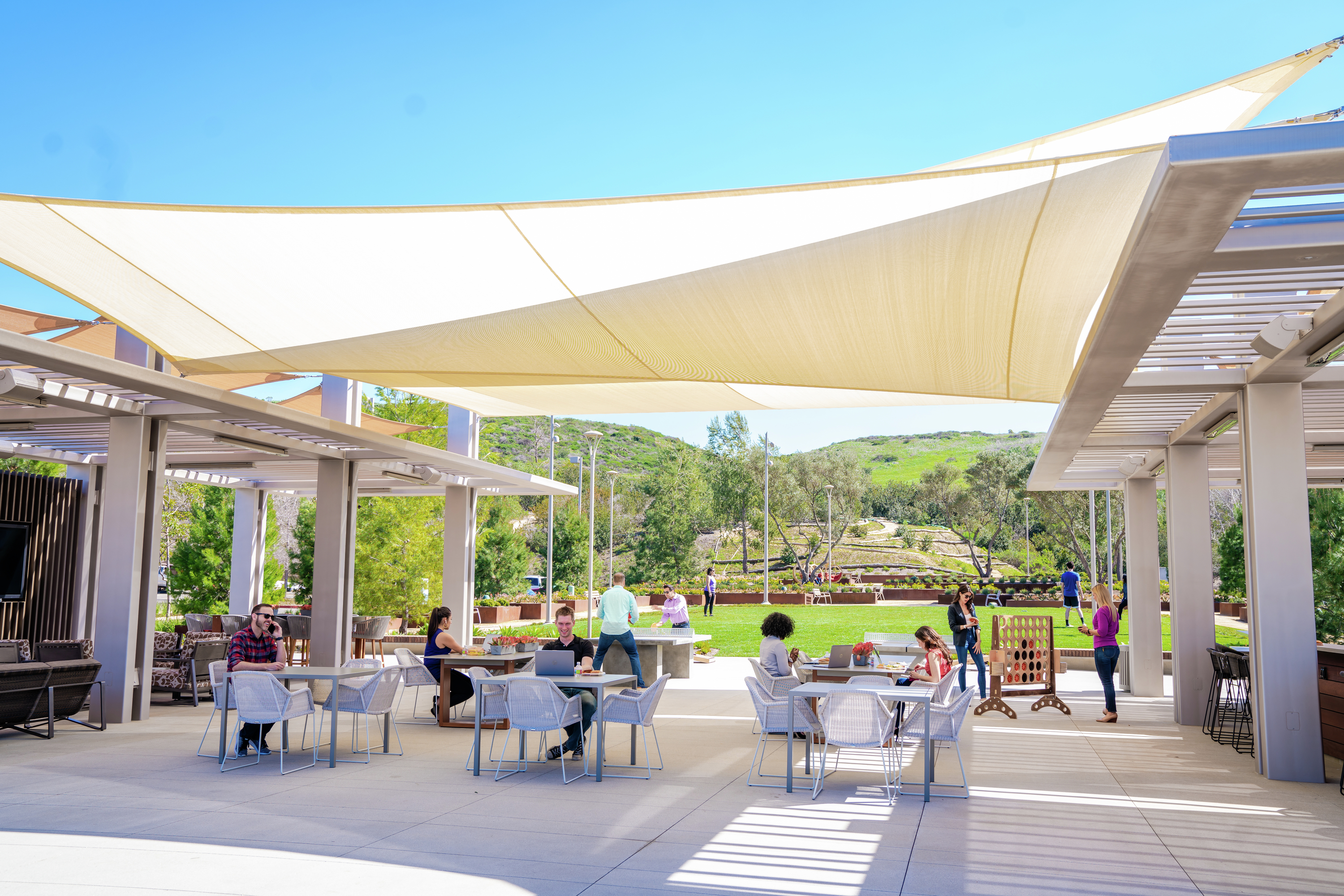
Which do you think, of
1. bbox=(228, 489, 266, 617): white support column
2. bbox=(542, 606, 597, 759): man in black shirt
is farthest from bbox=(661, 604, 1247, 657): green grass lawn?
bbox=(228, 489, 266, 617): white support column

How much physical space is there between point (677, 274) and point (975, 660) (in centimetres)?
792

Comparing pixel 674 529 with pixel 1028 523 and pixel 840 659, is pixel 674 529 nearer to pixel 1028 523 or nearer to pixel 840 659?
pixel 1028 523

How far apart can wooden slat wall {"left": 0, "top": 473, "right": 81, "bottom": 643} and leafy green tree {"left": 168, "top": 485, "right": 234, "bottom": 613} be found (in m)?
5.02

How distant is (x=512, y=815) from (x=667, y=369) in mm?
4179

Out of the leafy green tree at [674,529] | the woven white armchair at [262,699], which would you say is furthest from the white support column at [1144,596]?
the leafy green tree at [674,529]

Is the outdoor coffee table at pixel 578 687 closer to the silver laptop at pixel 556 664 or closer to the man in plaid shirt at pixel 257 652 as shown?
the silver laptop at pixel 556 664

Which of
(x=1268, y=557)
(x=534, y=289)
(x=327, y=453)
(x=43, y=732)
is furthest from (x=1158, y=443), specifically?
(x=43, y=732)

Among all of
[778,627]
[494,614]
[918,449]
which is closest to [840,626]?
[494,614]

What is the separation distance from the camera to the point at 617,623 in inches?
416

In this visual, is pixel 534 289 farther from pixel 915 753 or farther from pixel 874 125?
pixel 874 125

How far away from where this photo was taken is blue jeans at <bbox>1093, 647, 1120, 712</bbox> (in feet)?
33.3

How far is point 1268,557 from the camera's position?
7.14 metres

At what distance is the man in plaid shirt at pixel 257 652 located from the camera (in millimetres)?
7895

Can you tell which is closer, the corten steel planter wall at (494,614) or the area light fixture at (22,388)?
the area light fixture at (22,388)
